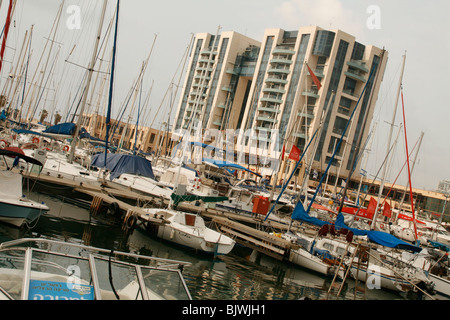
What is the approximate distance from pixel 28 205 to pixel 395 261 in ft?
59.3

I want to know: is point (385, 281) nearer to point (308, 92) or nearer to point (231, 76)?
point (308, 92)

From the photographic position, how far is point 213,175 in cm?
3447

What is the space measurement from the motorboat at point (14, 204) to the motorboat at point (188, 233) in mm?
5359

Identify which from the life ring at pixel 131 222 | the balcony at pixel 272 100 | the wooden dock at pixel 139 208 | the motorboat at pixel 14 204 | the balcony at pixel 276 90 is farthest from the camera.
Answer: the balcony at pixel 272 100

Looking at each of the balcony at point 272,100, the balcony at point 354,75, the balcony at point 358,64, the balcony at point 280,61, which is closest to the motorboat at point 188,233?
the balcony at point 272,100

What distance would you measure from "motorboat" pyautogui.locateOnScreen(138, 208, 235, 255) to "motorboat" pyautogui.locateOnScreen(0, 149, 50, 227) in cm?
536

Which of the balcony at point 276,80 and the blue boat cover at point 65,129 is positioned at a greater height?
the balcony at point 276,80

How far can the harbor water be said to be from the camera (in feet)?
48.6

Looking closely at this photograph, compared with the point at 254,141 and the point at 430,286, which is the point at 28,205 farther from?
the point at 254,141

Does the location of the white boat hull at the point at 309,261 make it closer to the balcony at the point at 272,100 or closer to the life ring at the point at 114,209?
the life ring at the point at 114,209

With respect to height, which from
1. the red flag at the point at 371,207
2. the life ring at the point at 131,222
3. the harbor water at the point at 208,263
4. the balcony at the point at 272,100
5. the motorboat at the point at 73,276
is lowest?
the harbor water at the point at 208,263

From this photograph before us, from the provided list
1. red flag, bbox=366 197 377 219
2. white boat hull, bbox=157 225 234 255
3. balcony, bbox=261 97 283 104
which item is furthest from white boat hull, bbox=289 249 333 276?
balcony, bbox=261 97 283 104

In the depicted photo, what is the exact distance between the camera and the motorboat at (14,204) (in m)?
15.0
